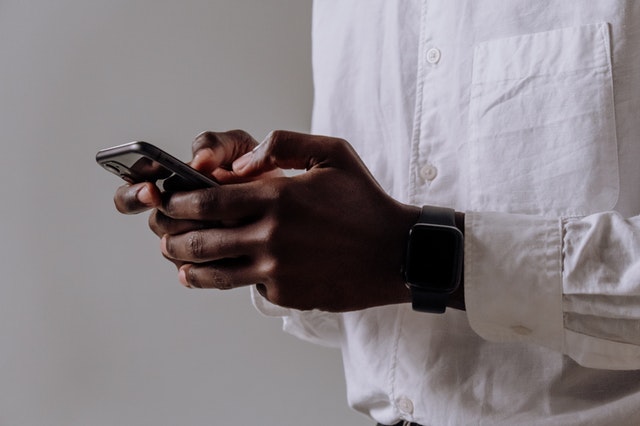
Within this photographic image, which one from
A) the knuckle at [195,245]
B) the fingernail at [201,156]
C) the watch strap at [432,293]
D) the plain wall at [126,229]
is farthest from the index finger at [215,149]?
the plain wall at [126,229]

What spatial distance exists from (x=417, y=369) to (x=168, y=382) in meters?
0.64

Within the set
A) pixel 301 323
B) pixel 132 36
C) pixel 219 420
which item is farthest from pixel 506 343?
pixel 132 36

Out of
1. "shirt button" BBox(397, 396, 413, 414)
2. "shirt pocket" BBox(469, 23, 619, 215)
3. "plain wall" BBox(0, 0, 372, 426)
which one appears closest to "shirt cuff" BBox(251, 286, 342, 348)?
"shirt button" BBox(397, 396, 413, 414)

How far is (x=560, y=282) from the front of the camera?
492 mm

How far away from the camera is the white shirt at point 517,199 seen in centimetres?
50

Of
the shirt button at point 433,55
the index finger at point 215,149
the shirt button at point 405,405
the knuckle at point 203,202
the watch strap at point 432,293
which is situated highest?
the shirt button at point 433,55

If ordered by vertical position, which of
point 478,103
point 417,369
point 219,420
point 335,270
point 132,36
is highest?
point 132,36

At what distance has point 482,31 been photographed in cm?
62

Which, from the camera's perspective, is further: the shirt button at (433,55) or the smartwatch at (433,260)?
the shirt button at (433,55)

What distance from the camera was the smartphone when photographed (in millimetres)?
484

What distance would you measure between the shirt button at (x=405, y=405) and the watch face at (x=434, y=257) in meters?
0.18

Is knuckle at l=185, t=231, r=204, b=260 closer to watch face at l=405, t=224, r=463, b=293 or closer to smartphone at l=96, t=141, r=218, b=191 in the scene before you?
smartphone at l=96, t=141, r=218, b=191

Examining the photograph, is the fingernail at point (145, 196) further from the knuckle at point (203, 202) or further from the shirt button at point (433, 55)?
the shirt button at point (433, 55)

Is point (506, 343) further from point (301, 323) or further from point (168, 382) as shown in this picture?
point (168, 382)
